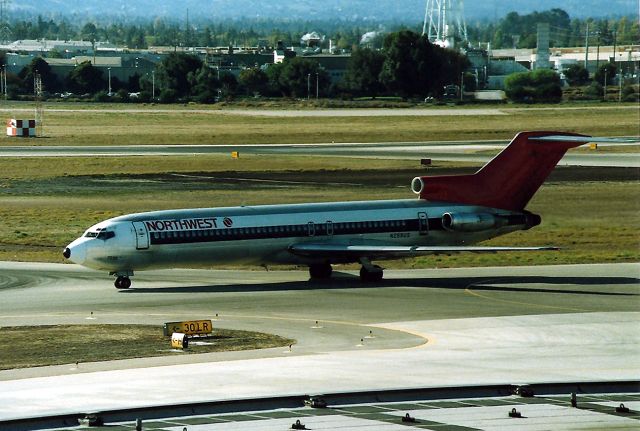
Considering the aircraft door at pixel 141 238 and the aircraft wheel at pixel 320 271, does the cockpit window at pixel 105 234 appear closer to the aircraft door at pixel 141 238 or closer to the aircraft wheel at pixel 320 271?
the aircraft door at pixel 141 238

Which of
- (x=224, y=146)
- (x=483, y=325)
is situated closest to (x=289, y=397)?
(x=483, y=325)

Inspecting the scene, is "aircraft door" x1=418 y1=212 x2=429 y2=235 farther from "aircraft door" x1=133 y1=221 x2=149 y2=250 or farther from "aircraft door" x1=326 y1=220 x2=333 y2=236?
"aircraft door" x1=133 y1=221 x2=149 y2=250

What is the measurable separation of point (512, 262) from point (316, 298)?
48.2 feet

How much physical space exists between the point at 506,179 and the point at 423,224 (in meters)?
4.85

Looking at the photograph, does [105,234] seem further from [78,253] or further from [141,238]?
[141,238]

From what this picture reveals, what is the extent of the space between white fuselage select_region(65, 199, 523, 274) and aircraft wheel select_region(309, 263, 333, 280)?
56cm

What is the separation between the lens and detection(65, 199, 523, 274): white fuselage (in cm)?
5350

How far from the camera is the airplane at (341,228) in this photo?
53719mm

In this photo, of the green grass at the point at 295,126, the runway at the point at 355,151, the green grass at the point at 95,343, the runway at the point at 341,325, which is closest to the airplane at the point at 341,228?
the runway at the point at 341,325

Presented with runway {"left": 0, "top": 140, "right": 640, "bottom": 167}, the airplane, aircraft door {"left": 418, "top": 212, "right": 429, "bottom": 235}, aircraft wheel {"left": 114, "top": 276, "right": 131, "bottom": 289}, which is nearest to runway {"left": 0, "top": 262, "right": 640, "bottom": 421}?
aircraft wheel {"left": 114, "top": 276, "right": 131, "bottom": 289}

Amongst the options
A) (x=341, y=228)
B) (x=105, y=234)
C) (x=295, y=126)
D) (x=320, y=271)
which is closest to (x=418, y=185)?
(x=341, y=228)

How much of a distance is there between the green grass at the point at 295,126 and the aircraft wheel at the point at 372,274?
256 ft

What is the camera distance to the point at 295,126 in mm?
155875

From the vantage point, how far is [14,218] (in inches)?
3066
